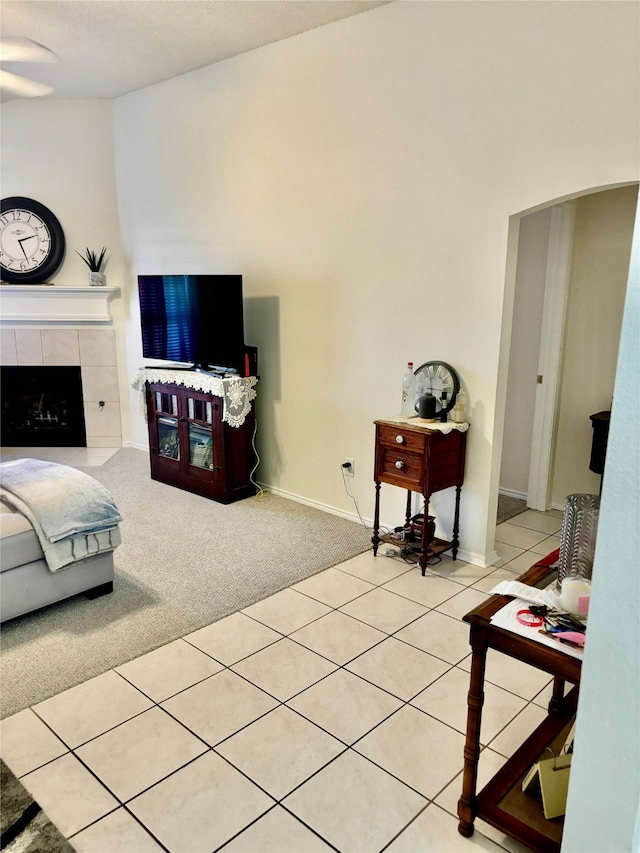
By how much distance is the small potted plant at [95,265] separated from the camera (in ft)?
18.0

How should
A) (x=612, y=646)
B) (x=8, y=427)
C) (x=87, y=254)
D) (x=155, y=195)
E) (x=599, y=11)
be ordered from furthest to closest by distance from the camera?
(x=8, y=427) < (x=87, y=254) < (x=155, y=195) < (x=599, y=11) < (x=612, y=646)

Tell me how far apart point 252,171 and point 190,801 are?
12.3ft

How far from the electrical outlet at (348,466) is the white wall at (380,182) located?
0.04m

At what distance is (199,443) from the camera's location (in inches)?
179

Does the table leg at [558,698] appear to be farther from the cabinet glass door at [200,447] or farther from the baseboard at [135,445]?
the baseboard at [135,445]

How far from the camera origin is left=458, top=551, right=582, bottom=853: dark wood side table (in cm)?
150

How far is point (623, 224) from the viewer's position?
3.79 metres

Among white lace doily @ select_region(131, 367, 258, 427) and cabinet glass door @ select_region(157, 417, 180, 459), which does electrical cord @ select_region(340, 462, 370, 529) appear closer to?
white lace doily @ select_region(131, 367, 258, 427)

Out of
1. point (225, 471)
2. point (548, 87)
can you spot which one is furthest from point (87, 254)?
point (548, 87)

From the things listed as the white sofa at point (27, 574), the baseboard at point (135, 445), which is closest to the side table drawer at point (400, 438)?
the white sofa at point (27, 574)

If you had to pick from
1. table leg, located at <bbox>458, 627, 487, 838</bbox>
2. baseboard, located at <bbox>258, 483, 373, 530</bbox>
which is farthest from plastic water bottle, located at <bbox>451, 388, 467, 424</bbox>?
table leg, located at <bbox>458, 627, 487, 838</bbox>

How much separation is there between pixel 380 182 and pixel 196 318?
5.31 ft

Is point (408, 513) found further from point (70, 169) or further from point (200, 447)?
point (70, 169)

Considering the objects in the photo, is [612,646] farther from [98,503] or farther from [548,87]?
[548,87]
